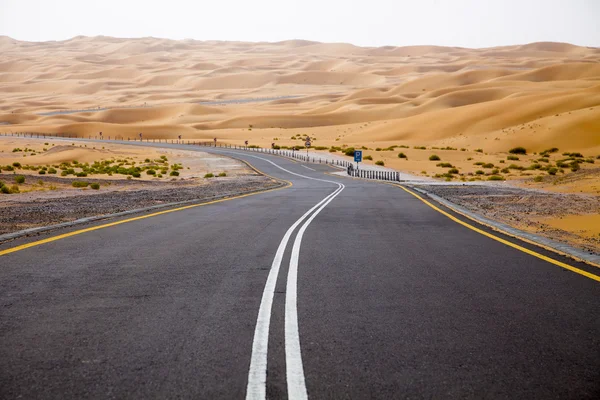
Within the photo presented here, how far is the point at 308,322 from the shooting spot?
5.95m

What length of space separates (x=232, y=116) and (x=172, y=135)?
43744 millimetres

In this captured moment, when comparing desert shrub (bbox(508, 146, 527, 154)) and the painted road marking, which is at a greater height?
desert shrub (bbox(508, 146, 527, 154))

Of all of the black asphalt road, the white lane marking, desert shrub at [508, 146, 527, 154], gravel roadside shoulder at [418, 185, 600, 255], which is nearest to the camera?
the white lane marking

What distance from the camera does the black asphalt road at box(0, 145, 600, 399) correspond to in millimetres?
4434

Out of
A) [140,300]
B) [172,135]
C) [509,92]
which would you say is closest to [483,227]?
[140,300]

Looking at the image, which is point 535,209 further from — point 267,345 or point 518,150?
point 518,150

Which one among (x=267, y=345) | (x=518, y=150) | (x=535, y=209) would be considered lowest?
(x=535, y=209)

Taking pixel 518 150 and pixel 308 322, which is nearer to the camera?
pixel 308 322

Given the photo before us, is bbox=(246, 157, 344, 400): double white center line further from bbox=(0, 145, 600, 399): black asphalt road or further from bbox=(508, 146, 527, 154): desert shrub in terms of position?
bbox=(508, 146, 527, 154): desert shrub

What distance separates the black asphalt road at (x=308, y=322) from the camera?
175 inches

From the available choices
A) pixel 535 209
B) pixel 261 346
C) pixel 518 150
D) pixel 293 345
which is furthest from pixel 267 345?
pixel 518 150

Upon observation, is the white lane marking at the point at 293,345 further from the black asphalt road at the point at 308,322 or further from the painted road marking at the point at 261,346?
the painted road marking at the point at 261,346

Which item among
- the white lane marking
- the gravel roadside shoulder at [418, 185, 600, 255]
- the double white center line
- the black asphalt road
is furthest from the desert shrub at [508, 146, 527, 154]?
the white lane marking

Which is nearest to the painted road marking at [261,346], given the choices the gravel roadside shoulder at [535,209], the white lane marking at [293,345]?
the white lane marking at [293,345]
